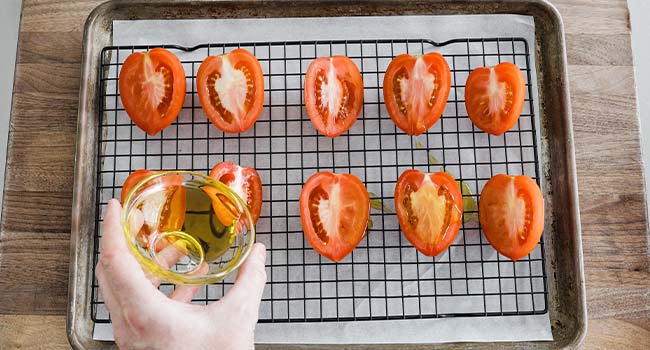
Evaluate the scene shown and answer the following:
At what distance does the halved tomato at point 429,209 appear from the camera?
1.14 meters

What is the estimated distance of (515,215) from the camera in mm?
1146

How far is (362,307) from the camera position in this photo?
46.6 inches

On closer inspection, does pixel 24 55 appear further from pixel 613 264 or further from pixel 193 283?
pixel 613 264

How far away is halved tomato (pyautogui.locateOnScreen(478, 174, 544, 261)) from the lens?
1.14 m

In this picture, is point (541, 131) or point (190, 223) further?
point (541, 131)

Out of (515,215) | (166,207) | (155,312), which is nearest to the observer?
(155,312)

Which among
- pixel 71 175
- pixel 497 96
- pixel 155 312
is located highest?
pixel 497 96

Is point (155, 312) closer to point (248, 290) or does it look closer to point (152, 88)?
point (248, 290)

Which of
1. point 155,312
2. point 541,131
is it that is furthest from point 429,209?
point 155,312

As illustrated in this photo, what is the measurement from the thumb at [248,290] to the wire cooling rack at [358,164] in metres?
0.28

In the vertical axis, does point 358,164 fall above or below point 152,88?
below

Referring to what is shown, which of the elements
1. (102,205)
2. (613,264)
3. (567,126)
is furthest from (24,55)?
(613,264)

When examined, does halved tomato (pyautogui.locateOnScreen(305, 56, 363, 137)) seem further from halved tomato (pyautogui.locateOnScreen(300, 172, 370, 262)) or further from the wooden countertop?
the wooden countertop

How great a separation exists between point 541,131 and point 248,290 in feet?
2.21
